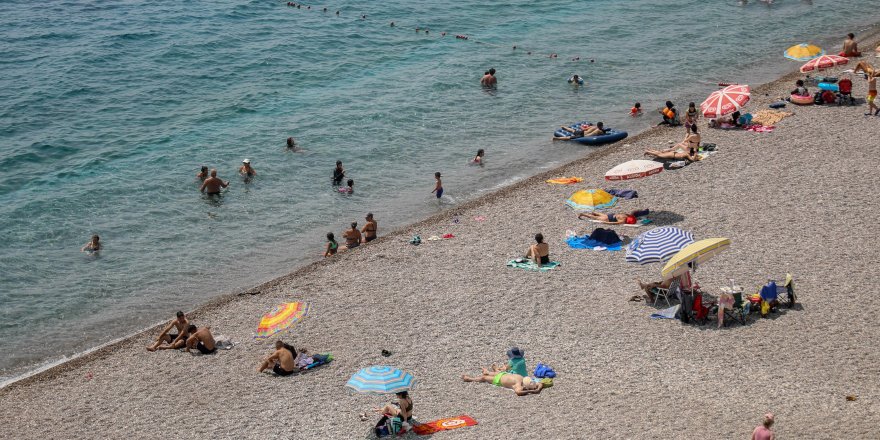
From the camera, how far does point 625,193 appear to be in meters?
25.8

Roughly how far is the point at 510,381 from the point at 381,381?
94.5 inches

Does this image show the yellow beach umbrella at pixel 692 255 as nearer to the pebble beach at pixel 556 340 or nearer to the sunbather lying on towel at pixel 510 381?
the pebble beach at pixel 556 340

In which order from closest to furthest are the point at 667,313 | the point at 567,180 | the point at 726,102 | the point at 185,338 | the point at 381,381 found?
the point at 381,381, the point at 667,313, the point at 185,338, the point at 567,180, the point at 726,102

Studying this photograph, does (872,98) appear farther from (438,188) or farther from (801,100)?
(438,188)

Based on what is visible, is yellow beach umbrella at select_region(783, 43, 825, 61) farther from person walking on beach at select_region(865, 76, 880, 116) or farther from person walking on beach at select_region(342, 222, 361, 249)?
person walking on beach at select_region(342, 222, 361, 249)

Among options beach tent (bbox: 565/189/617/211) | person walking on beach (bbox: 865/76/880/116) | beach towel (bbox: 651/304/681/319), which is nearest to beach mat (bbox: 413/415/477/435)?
beach towel (bbox: 651/304/681/319)

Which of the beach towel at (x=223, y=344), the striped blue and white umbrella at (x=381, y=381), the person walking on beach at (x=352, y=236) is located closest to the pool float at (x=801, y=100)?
the person walking on beach at (x=352, y=236)

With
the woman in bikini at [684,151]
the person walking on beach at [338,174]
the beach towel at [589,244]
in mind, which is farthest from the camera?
the person walking on beach at [338,174]

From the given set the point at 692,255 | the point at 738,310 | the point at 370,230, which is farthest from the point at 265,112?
the point at 738,310

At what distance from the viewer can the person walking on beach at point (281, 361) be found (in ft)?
59.9

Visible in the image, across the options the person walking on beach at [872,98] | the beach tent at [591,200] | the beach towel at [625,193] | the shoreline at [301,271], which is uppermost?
the person walking on beach at [872,98]

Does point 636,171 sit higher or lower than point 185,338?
higher

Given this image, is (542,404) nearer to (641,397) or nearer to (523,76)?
(641,397)

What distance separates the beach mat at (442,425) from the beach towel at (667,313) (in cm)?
510
